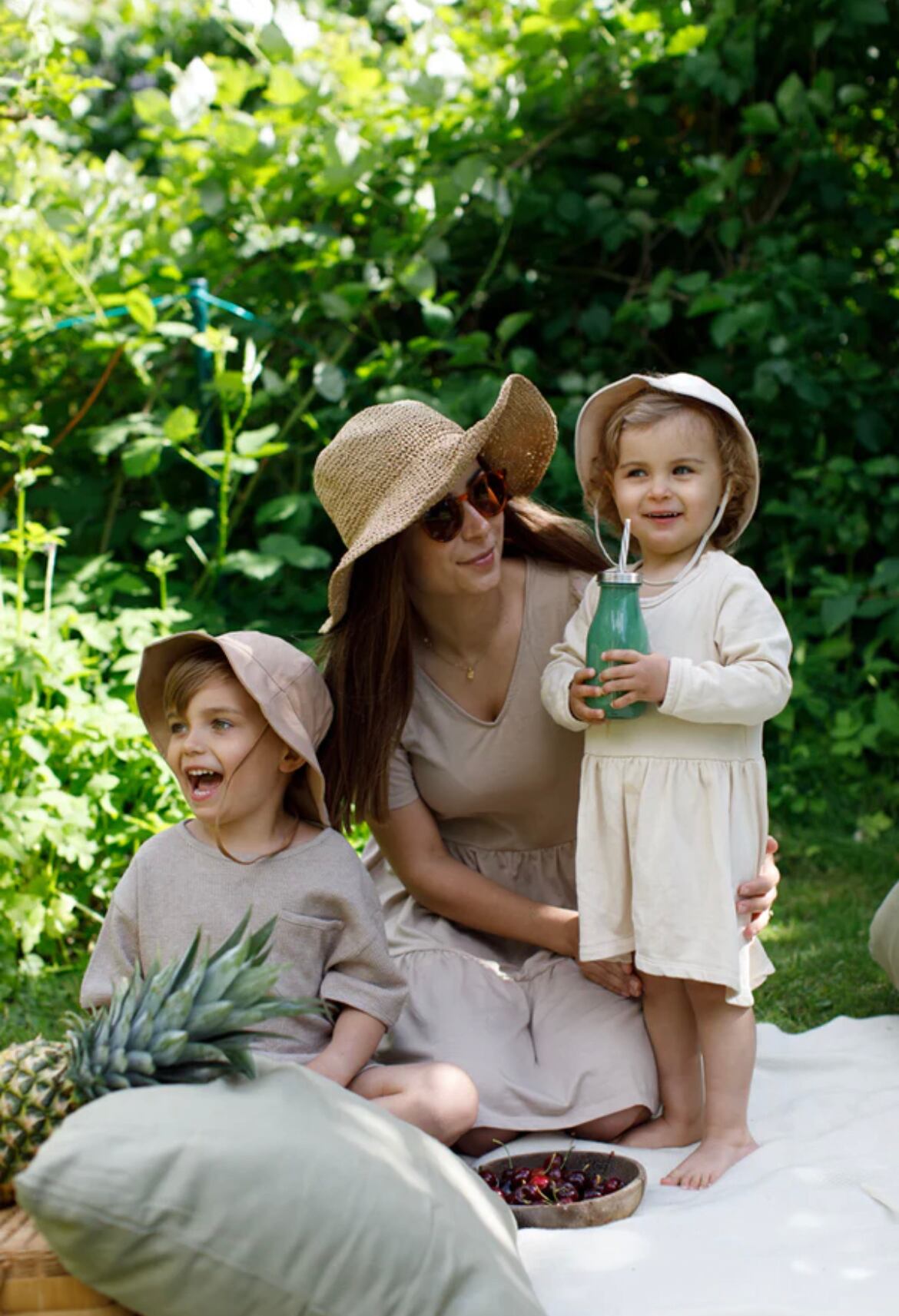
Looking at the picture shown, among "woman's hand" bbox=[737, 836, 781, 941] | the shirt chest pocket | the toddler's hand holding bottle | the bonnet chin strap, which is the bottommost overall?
the shirt chest pocket

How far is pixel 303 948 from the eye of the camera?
2.53 meters

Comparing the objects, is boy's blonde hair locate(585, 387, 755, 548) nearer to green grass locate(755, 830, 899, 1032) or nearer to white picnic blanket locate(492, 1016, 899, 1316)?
white picnic blanket locate(492, 1016, 899, 1316)

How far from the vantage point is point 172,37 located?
932 centimetres

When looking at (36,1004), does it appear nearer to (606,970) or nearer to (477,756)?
(477,756)

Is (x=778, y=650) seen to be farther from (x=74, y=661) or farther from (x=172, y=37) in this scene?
(x=172, y=37)

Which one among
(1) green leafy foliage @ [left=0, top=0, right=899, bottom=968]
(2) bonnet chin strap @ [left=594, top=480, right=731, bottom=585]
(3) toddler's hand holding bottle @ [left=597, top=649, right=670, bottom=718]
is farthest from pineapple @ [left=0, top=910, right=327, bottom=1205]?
(1) green leafy foliage @ [left=0, top=0, right=899, bottom=968]

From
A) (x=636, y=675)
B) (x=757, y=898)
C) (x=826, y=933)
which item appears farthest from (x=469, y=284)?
(x=757, y=898)

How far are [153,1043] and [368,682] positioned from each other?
3.79ft

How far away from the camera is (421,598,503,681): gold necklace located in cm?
309

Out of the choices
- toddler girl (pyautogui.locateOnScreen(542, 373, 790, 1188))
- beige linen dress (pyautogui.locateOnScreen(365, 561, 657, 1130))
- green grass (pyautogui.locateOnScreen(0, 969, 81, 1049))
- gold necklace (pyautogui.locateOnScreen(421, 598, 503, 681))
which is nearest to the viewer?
toddler girl (pyautogui.locateOnScreen(542, 373, 790, 1188))

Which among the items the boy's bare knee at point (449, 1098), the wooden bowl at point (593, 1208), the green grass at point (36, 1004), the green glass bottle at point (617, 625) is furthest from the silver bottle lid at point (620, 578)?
the green grass at point (36, 1004)

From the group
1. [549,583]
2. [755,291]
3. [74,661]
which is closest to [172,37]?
[755,291]

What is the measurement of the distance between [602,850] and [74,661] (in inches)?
74.1

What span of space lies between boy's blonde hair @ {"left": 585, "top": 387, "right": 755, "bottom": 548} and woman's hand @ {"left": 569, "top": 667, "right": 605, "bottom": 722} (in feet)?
1.45
